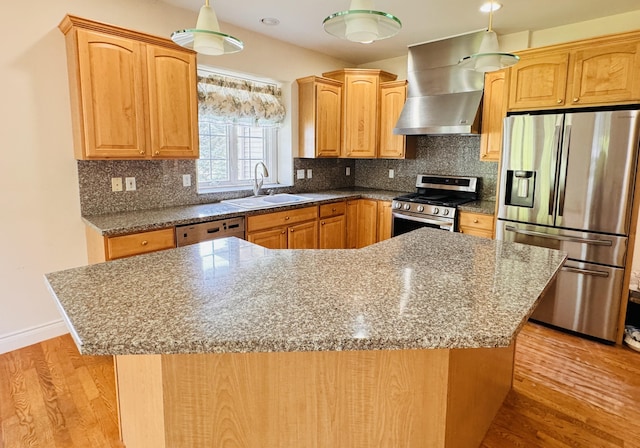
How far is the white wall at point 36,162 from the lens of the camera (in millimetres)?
2641

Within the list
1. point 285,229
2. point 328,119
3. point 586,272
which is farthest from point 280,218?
point 586,272

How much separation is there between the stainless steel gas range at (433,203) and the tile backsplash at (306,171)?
0.40ft

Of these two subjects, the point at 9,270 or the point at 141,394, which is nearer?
the point at 141,394

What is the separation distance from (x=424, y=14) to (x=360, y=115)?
1.38 m

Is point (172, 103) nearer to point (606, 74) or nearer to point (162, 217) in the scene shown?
point (162, 217)

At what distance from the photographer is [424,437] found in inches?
55.0

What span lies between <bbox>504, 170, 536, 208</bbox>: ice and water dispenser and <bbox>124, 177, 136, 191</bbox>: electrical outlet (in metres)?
3.14

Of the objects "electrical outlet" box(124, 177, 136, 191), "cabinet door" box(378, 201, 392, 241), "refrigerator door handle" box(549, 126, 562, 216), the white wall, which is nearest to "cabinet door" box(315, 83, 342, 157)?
"cabinet door" box(378, 201, 392, 241)

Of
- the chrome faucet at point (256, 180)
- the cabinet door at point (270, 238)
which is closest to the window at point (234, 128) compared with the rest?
the chrome faucet at point (256, 180)

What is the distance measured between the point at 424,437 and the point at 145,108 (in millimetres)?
2761

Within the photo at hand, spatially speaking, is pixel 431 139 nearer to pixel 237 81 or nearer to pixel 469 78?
pixel 469 78

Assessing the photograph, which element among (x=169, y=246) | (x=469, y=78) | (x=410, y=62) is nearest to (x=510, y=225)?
(x=469, y=78)

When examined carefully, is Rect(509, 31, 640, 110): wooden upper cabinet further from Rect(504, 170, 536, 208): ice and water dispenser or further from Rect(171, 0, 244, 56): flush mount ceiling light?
Rect(171, 0, 244, 56): flush mount ceiling light

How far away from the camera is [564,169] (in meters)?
2.97
